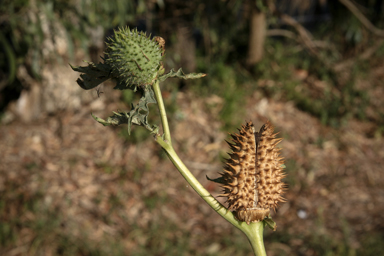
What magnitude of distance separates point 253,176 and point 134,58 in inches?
15.6

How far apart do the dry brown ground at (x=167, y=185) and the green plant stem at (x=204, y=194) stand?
251cm

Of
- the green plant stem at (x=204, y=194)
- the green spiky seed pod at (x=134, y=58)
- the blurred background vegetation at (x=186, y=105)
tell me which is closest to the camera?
the green plant stem at (x=204, y=194)

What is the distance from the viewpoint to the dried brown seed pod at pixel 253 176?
35.0 inches

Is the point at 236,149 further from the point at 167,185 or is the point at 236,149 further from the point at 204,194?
the point at 167,185

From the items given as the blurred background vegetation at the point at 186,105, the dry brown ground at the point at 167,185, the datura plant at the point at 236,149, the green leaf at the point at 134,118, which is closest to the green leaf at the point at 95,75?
the datura plant at the point at 236,149

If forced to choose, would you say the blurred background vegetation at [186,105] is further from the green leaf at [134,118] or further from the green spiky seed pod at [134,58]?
the green leaf at [134,118]

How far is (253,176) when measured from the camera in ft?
2.99

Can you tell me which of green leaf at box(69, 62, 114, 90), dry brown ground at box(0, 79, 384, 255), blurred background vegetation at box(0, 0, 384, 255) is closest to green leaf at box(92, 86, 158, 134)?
green leaf at box(69, 62, 114, 90)

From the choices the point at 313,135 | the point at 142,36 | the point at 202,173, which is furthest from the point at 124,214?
the point at 142,36

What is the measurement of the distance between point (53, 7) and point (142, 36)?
9.51 feet

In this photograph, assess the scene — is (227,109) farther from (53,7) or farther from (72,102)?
(53,7)

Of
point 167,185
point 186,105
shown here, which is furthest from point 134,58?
point 186,105

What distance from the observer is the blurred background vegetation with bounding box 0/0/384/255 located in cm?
336

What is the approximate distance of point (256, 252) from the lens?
2.75 feet
